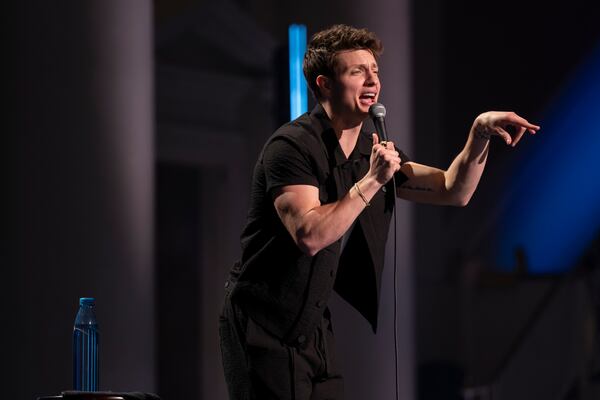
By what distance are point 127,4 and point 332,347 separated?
8.05 ft

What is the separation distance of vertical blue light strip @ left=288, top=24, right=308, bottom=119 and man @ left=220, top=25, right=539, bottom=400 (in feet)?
5.56

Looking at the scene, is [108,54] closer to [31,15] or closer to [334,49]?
[31,15]

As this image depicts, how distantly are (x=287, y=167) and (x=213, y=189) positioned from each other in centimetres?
596

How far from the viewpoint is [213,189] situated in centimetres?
862

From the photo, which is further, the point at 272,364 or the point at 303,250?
the point at 272,364

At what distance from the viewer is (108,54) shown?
4.77 metres

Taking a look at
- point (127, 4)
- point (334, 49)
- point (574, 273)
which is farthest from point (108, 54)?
point (574, 273)

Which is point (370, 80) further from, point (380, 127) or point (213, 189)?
point (213, 189)

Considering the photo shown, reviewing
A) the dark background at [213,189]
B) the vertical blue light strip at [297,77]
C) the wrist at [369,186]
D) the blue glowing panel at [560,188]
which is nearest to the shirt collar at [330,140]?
the wrist at [369,186]

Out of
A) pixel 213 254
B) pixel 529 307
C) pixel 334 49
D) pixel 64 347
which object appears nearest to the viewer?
pixel 334 49

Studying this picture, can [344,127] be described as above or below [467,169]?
above

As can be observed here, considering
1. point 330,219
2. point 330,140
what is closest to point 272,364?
point 330,219

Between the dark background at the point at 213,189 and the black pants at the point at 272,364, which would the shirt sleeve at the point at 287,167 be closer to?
the black pants at the point at 272,364

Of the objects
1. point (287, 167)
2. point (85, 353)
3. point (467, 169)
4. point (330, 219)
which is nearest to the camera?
point (330, 219)
